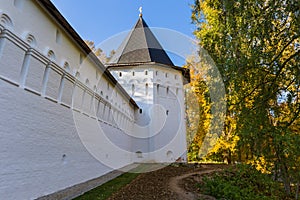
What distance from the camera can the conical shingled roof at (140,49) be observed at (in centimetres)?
1939

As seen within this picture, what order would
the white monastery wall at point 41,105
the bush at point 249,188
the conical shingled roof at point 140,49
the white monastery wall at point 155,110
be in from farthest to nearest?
the conical shingled roof at point 140,49 < the white monastery wall at point 155,110 < the bush at point 249,188 < the white monastery wall at point 41,105

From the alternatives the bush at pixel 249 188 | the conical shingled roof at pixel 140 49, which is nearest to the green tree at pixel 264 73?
the bush at pixel 249 188

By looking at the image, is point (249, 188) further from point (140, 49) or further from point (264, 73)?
point (140, 49)

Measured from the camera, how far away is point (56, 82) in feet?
20.1

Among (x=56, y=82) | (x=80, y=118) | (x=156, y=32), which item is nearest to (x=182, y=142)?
(x=156, y=32)

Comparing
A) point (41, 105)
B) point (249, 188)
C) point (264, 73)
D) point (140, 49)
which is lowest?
point (249, 188)

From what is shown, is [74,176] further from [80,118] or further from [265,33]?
[265,33]

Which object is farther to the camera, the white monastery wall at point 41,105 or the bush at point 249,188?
the bush at point 249,188

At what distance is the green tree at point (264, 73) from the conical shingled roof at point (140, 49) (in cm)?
1449

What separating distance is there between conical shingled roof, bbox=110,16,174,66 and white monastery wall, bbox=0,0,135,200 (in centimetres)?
1071

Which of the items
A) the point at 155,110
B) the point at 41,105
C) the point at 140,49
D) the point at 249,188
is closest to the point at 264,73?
the point at 249,188

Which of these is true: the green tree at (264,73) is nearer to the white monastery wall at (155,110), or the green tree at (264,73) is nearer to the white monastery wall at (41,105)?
the white monastery wall at (41,105)

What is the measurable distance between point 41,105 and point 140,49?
1576 cm

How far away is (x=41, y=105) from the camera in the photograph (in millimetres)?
5344
